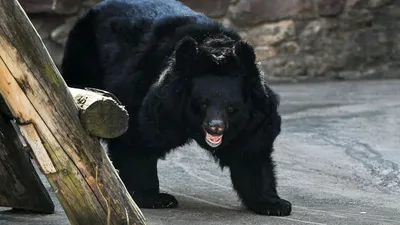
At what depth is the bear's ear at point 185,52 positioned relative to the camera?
17.8ft

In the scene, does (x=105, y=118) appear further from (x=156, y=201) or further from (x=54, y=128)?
(x=156, y=201)

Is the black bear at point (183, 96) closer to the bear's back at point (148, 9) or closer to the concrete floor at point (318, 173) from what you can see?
the bear's back at point (148, 9)

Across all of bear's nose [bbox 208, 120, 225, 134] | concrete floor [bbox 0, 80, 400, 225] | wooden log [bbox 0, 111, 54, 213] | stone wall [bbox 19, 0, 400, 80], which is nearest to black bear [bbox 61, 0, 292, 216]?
bear's nose [bbox 208, 120, 225, 134]

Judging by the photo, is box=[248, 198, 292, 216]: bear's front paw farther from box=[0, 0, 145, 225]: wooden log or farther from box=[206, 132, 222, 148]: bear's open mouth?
box=[0, 0, 145, 225]: wooden log

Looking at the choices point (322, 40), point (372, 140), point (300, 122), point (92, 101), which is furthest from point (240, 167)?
point (322, 40)

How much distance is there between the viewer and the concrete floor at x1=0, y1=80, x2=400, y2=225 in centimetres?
546

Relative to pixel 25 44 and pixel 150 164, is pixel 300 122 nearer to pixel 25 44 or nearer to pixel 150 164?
pixel 150 164

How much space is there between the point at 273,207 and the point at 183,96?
89 centimetres

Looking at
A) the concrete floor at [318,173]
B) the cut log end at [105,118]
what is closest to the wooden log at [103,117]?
the cut log end at [105,118]

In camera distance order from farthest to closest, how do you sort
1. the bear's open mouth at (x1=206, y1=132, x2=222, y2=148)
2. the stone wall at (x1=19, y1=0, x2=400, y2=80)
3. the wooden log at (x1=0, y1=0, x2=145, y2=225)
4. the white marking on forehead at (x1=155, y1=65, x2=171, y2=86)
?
1. the stone wall at (x1=19, y1=0, x2=400, y2=80)
2. the white marking on forehead at (x1=155, y1=65, x2=171, y2=86)
3. the bear's open mouth at (x1=206, y1=132, x2=222, y2=148)
4. the wooden log at (x1=0, y1=0, x2=145, y2=225)

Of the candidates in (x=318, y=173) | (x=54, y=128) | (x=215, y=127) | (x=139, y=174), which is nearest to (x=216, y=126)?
(x=215, y=127)

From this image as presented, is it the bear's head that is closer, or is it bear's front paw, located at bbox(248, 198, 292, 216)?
the bear's head

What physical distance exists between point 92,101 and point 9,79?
370mm

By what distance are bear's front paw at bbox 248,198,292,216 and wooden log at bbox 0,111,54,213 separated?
128cm
